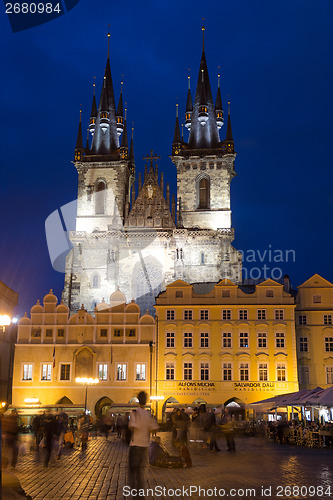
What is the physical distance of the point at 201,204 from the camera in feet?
226

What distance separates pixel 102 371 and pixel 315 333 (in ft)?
58.7

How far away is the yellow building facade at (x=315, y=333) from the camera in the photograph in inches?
1949

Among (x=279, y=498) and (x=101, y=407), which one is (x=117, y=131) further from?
(x=279, y=498)

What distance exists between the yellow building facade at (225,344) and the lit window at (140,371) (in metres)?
1.23

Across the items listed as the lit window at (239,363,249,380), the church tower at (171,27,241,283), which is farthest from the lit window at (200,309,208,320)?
the church tower at (171,27,241,283)

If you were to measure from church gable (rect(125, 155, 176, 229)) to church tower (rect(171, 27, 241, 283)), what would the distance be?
1.94m

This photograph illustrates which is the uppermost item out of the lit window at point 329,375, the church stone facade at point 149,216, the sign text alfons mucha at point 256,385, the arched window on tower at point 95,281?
the church stone facade at point 149,216

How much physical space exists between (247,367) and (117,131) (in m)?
37.6

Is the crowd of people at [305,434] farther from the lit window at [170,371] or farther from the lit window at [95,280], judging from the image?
the lit window at [95,280]

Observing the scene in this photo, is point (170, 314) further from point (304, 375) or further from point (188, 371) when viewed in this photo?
point (304, 375)

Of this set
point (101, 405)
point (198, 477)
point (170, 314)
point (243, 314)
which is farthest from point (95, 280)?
point (198, 477)

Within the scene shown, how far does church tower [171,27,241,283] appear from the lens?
6494 cm

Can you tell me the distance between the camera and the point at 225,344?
50156 mm

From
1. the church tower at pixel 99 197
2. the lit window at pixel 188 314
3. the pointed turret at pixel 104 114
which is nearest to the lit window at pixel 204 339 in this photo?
the lit window at pixel 188 314
